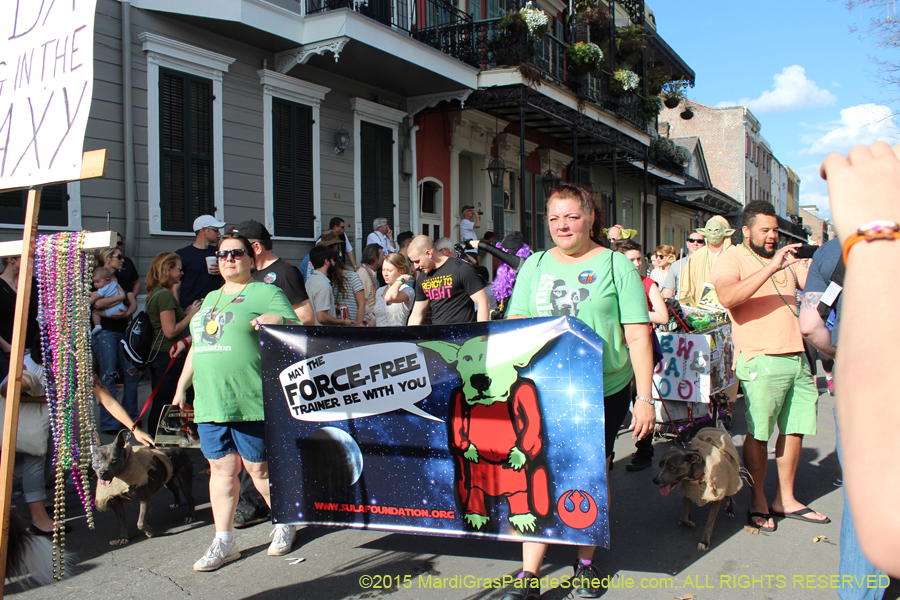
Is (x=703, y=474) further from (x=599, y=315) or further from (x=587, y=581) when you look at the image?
(x=599, y=315)

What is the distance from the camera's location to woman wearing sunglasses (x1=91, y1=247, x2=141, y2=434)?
6559mm

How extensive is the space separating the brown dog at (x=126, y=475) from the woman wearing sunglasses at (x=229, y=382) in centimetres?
69

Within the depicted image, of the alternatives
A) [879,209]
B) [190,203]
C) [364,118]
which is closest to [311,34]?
[364,118]

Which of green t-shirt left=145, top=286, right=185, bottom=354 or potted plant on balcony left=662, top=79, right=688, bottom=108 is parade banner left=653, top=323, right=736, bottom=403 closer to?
green t-shirt left=145, top=286, right=185, bottom=354

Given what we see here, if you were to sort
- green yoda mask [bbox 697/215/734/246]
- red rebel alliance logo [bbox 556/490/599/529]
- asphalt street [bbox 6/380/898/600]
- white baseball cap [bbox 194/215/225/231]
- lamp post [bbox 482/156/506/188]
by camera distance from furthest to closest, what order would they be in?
1. lamp post [bbox 482/156/506/188]
2. white baseball cap [bbox 194/215/225/231]
3. green yoda mask [bbox 697/215/734/246]
4. asphalt street [bbox 6/380/898/600]
5. red rebel alliance logo [bbox 556/490/599/529]

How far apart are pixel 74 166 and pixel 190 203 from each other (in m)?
6.77

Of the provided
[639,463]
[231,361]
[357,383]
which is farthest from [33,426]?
[639,463]

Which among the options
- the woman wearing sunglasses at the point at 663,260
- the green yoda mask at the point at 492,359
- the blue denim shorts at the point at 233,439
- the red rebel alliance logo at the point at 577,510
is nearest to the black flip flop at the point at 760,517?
the red rebel alliance logo at the point at 577,510

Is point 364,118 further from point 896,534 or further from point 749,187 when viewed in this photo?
point 749,187

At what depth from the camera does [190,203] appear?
28.7 ft

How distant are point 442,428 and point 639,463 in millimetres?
2820

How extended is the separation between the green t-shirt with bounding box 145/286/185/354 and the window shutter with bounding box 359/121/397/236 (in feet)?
20.1

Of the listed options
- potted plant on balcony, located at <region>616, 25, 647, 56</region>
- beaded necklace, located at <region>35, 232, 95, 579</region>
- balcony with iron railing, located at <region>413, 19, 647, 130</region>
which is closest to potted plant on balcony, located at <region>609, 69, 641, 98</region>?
potted plant on balcony, located at <region>616, 25, 647, 56</region>

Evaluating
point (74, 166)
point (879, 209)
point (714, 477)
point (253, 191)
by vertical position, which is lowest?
point (714, 477)
